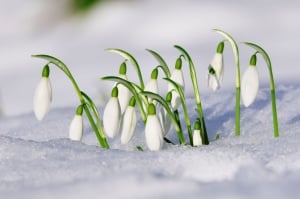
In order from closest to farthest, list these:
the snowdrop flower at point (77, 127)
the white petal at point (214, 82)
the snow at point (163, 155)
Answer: the snow at point (163, 155) → the snowdrop flower at point (77, 127) → the white petal at point (214, 82)

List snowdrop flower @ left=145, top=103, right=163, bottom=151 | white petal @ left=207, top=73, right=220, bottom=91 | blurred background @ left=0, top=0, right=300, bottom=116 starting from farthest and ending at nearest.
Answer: blurred background @ left=0, top=0, right=300, bottom=116
white petal @ left=207, top=73, right=220, bottom=91
snowdrop flower @ left=145, top=103, right=163, bottom=151

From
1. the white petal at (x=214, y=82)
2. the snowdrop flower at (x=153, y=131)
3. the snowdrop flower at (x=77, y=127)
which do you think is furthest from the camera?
the white petal at (x=214, y=82)

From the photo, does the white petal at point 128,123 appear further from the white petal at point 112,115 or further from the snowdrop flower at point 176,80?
the snowdrop flower at point 176,80

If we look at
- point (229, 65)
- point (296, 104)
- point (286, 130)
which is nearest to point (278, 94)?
point (296, 104)

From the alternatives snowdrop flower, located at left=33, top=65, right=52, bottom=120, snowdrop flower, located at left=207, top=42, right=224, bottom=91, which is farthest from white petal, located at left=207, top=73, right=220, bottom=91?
snowdrop flower, located at left=33, top=65, right=52, bottom=120

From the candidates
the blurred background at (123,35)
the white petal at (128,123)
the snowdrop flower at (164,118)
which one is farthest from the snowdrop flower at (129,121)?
the blurred background at (123,35)

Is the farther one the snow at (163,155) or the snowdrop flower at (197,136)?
the snowdrop flower at (197,136)

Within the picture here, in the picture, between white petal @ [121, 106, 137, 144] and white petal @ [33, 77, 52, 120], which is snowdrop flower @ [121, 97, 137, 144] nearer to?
white petal @ [121, 106, 137, 144]

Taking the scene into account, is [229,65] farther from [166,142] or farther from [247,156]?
[247,156]
